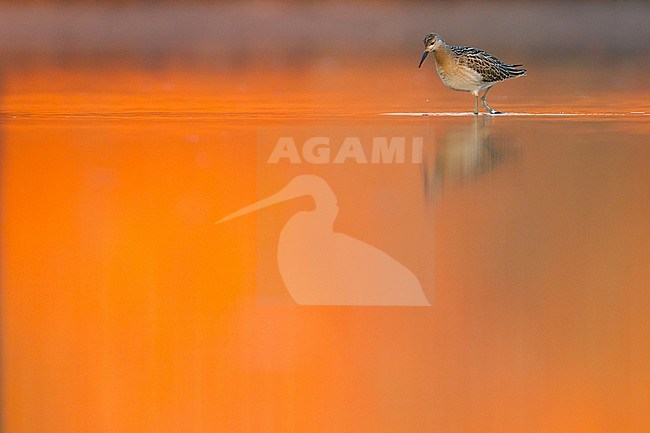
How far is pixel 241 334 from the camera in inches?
79.7

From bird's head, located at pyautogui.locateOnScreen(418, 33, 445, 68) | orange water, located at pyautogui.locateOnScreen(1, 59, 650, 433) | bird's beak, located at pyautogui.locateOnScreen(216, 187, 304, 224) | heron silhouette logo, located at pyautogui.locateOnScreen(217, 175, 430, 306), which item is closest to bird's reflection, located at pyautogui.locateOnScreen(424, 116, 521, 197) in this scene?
orange water, located at pyautogui.locateOnScreen(1, 59, 650, 433)

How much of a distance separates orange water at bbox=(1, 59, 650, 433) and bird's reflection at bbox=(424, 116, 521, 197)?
0.01 meters

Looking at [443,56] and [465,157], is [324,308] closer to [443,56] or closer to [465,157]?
[465,157]

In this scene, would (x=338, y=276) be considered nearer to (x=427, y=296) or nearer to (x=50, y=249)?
(x=427, y=296)

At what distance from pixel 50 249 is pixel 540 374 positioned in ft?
3.59

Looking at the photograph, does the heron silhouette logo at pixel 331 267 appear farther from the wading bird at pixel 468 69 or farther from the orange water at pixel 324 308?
the wading bird at pixel 468 69

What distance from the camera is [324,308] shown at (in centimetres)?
219

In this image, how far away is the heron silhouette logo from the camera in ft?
7.37

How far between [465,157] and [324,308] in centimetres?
165

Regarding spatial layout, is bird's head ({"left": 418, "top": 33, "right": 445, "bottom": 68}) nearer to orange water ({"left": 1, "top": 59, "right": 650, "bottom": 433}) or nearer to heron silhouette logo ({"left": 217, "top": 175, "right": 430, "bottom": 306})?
orange water ({"left": 1, "top": 59, "right": 650, "bottom": 433})

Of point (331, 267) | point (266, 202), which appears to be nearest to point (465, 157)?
Answer: point (266, 202)

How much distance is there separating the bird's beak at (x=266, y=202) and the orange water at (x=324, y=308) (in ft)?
0.10

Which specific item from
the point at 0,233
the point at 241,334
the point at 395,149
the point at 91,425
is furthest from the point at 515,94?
the point at 91,425

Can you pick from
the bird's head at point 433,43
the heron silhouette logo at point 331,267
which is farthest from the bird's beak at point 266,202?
the bird's head at point 433,43
